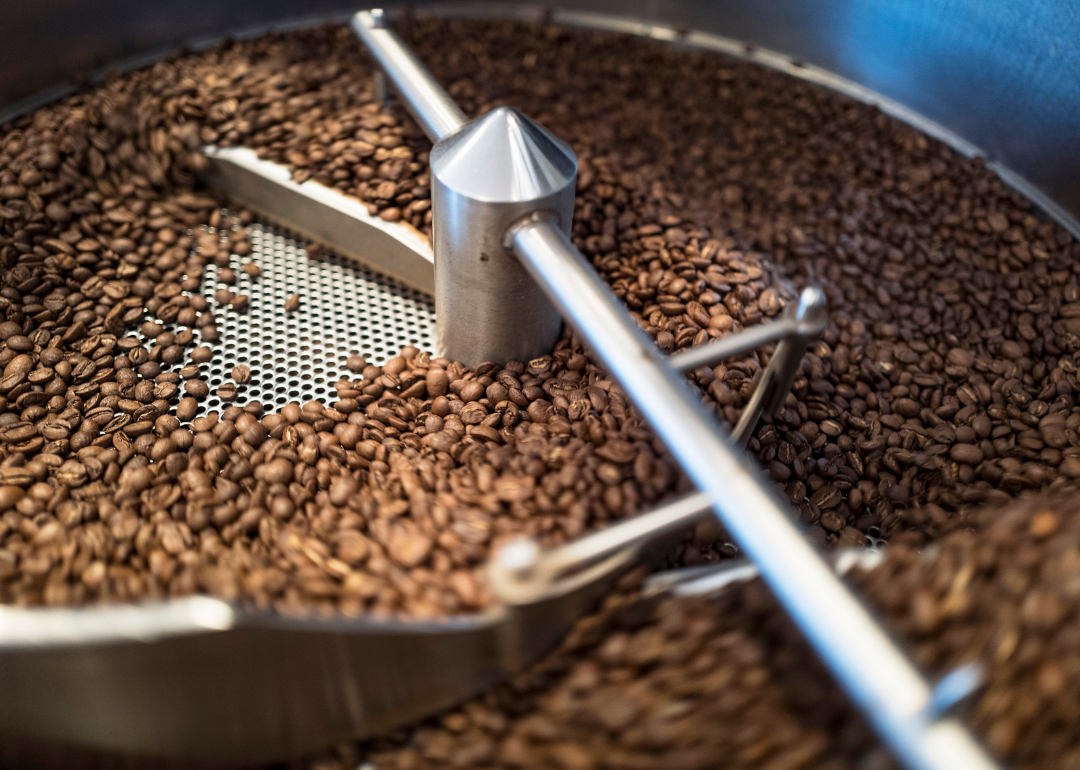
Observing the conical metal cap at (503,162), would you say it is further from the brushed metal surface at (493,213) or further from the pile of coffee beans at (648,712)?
the pile of coffee beans at (648,712)

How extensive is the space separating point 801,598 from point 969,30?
4.26 feet

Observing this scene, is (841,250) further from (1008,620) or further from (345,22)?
(345,22)

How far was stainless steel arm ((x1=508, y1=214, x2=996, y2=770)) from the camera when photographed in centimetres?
49

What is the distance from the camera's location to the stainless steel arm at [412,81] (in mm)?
1068

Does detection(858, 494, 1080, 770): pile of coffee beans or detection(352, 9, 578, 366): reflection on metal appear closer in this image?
detection(858, 494, 1080, 770): pile of coffee beans

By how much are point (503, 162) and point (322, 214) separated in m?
0.49

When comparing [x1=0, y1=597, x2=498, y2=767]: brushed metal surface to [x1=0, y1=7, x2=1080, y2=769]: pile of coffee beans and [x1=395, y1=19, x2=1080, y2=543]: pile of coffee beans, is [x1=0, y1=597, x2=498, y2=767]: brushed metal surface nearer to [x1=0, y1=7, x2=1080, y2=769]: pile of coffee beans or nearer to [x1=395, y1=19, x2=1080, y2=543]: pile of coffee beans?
[x1=0, y1=7, x2=1080, y2=769]: pile of coffee beans

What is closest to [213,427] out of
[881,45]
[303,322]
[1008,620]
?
[303,322]

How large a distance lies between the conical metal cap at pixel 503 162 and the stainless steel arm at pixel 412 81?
93mm

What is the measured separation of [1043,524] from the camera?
64 cm

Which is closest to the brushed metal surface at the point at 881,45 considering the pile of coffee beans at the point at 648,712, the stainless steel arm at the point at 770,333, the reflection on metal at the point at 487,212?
the reflection on metal at the point at 487,212

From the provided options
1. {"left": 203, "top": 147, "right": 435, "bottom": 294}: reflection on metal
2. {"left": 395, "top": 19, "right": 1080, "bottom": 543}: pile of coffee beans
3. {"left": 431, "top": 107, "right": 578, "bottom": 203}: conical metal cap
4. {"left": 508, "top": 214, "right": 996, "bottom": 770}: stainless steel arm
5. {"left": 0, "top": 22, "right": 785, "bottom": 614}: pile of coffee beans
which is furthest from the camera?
{"left": 203, "top": 147, "right": 435, "bottom": 294}: reflection on metal

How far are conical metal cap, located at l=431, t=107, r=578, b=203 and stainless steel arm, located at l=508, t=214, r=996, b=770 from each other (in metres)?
0.15

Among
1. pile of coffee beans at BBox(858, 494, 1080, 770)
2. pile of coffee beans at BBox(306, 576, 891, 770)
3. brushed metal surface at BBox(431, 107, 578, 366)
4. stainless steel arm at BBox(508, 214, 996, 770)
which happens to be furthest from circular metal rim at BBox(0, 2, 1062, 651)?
brushed metal surface at BBox(431, 107, 578, 366)
